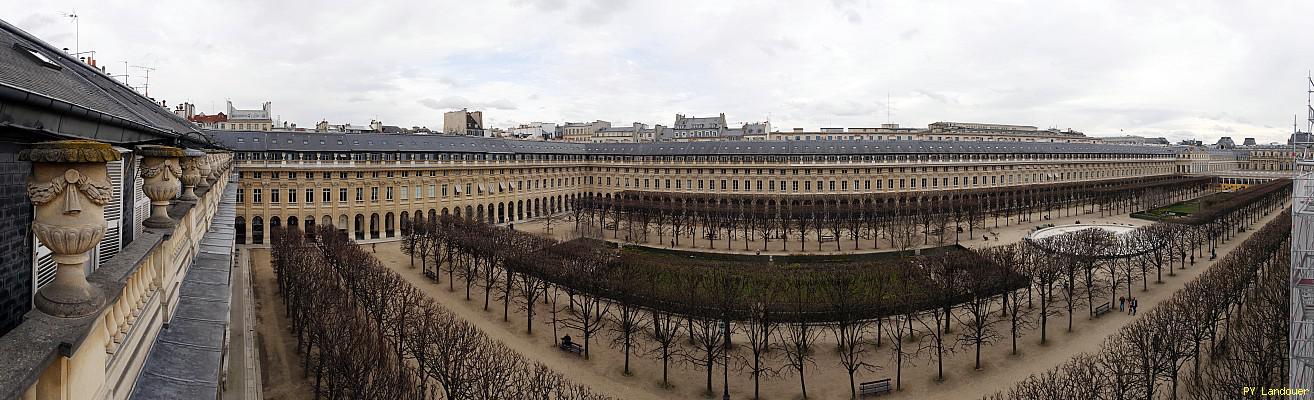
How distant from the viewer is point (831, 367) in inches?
1038

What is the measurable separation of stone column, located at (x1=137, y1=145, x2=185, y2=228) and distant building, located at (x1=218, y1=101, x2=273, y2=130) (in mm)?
91785

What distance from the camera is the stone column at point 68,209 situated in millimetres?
4727

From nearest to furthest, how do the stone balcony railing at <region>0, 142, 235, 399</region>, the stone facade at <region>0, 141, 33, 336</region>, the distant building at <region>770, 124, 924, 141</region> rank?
the stone balcony railing at <region>0, 142, 235, 399</region>
the stone facade at <region>0, 141, 33, 336</region>
the distant building at <region>770, 124, 924, 141</region>

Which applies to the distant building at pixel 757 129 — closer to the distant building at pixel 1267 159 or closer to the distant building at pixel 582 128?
the distant building at pixel 582 128

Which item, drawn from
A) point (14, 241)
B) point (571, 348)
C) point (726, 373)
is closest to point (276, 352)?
point (571, 348)

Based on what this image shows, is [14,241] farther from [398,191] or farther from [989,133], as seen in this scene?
[989,133]

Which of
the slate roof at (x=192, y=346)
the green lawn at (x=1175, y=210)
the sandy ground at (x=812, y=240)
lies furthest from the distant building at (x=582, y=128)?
the slate roof at (x=192, y=346)

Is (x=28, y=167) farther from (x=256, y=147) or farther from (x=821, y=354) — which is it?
(x=256, y=147)

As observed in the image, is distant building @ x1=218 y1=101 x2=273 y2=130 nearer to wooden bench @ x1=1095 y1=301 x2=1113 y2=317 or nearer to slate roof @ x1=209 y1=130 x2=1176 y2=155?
slate roof @ x1=209 y1=130 x2=1176 y2=155

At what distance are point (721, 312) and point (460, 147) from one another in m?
48.8

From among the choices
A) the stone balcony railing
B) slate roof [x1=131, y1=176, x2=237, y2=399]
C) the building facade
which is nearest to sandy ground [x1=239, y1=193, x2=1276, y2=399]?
slate roof [x1=131, y1=176, x2=237, y2=399]

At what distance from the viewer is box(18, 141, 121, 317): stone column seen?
Result: 473cm

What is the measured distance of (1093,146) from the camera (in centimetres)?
11350

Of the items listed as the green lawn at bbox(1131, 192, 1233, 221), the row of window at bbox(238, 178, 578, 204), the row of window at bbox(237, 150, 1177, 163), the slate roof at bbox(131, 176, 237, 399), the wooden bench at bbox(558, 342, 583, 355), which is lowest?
the wooden bench at bbox(558, 342, 583, 355)
